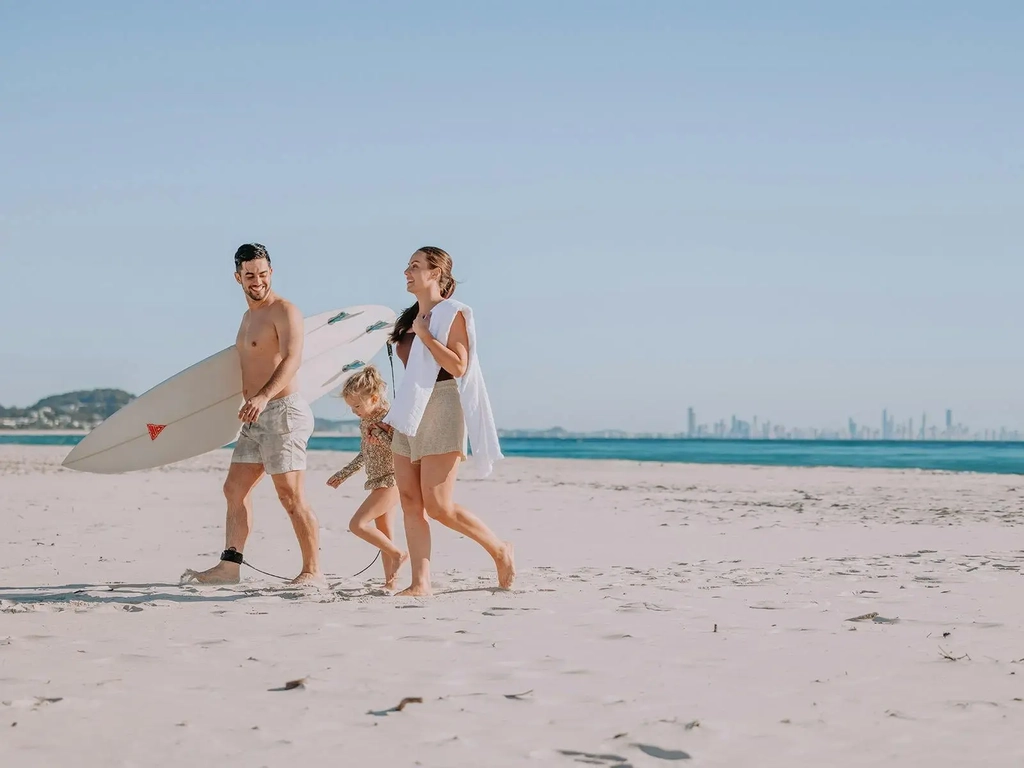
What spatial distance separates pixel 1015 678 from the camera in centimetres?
326

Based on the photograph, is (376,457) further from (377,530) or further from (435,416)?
(435,416)

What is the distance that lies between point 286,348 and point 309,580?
1237 millimetres

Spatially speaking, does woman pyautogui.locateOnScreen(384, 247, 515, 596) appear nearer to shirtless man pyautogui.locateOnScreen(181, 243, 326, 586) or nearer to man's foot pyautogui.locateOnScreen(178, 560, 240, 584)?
shirtless man pyautogui.locateOnScreen(181, 243, 326, 586)

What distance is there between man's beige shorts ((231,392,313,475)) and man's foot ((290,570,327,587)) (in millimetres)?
566

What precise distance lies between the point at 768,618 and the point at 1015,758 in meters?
1.79

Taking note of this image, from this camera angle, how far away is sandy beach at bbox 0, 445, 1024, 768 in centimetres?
262

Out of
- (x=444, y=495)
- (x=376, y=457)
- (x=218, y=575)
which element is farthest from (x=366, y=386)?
(x=218, y=575)

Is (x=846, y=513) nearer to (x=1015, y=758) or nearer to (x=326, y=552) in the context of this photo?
(x=326, y=552)

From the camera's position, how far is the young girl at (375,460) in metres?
5.45

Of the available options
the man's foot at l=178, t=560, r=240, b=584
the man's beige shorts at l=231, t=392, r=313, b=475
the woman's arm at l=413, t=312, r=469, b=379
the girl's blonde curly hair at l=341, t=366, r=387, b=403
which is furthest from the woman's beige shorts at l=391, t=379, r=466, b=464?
the man's foot at l=178, t=560, r=240, b=584

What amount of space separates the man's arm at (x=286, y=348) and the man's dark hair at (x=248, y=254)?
0.32 meters

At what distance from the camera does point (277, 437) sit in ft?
18.0

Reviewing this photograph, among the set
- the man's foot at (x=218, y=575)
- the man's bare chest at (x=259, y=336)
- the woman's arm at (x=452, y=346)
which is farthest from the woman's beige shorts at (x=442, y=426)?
the man's foot at (x=218, y=575)

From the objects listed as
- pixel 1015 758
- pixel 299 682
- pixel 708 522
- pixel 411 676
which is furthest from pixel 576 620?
pixel 708 522
